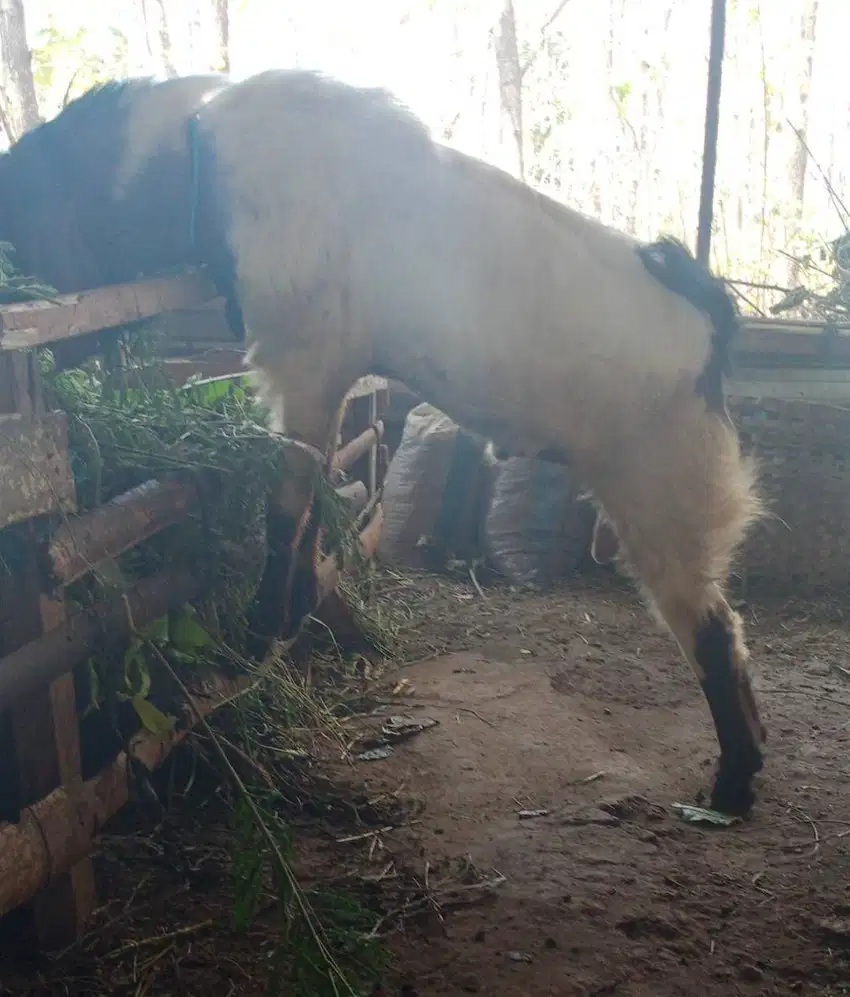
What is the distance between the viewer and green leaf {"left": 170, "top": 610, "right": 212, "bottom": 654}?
2.31m

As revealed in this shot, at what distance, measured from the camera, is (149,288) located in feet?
7.13

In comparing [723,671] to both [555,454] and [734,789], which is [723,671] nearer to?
[734,789]

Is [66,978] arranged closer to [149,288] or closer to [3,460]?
[3,460]

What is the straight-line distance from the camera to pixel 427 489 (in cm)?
508

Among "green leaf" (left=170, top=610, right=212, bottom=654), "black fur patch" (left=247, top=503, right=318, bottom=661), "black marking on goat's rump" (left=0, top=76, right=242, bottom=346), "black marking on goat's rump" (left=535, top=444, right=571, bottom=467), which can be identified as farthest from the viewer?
"black marking on goat's rump" (left=535, top=444, right=571, bottom=467)

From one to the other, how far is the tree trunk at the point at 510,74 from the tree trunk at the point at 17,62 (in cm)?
368

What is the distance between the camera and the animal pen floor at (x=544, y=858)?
2.05 metres

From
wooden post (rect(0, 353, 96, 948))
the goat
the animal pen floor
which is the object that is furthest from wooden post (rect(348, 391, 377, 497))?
wooden post (rect(0, 353, 96, 948))

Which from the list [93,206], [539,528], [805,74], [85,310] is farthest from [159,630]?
[805,74]

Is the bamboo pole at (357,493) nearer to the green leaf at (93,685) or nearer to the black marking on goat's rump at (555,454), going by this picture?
the black marking on goat's rump at (555,454)

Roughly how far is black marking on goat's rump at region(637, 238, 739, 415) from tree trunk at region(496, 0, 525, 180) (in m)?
5.04

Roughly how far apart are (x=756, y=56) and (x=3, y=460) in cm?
936

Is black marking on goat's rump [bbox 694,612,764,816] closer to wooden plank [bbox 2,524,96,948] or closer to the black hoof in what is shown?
the black hoof

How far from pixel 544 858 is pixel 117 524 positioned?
1415 mm
